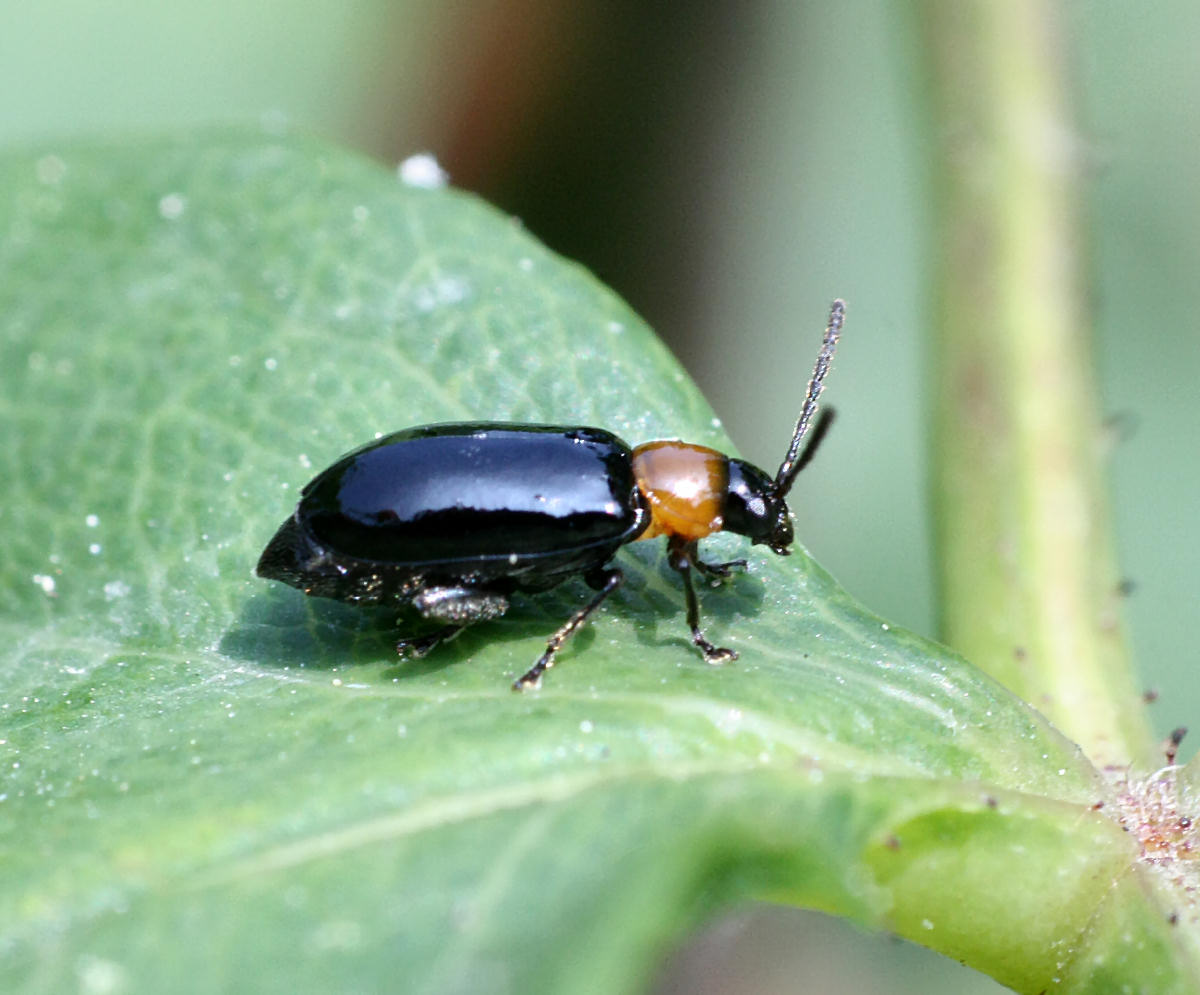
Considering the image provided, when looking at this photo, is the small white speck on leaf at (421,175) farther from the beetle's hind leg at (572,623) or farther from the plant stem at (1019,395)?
the plant stem at (1019,395)

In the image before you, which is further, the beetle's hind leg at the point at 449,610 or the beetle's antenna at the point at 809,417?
the beetle's antenna at the point at 809,417

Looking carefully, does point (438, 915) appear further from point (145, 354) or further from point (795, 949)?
point (795, 949)

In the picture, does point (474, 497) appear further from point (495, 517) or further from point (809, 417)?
point (809, 417)

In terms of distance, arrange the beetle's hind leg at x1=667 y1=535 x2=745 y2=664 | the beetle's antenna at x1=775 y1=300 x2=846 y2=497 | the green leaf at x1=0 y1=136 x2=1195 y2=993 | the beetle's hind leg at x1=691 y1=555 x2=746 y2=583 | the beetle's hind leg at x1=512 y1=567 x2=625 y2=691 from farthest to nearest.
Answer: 1. the beetle's antenna at x1=775 y1=300 x2=846 y2=497
2. the beetle's hind leg at x1=691 y1=555 x2=746 y2=583
3. the beetle's hind leg at x1=667 y1=535 x2=745 y2=664
4. the beetle's hind leg at x1=512 y1=567 x2=625 y2=691
5. the green leaf at x1=0 y1=136 x2=1195 y2=993

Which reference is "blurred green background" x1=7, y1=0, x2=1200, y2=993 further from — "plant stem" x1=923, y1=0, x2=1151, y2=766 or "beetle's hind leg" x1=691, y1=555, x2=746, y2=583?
"beetle's hind leg" x1=691, y1=555, x2=746, y2=583

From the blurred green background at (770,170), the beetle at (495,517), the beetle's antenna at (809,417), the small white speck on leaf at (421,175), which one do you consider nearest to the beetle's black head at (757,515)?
the beetle at (495,517)

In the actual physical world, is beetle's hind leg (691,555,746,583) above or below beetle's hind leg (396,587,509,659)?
above

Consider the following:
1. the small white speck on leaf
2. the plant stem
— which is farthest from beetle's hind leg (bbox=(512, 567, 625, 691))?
the small white speck on leaf
